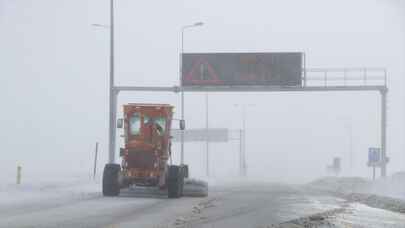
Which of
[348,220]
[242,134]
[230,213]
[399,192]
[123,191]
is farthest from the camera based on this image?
[242,134]

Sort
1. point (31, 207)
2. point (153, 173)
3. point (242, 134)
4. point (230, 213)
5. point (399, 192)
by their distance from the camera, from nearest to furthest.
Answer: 1. point (230, 213)
2. point (31, 207)
3. point (153, 173)
4. point (399, 192)
5. point (242, 134)

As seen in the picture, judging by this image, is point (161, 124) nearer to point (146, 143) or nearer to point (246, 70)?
point (146, 143)

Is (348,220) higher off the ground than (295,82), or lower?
lower

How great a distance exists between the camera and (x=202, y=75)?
5288 cm

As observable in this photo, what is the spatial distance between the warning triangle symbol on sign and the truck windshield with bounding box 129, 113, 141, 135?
60.9 feet

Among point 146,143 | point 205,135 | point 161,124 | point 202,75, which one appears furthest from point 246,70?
point 205,135

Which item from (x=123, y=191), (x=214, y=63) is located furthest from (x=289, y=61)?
(x=123, y=191)

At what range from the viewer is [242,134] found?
110500 mm

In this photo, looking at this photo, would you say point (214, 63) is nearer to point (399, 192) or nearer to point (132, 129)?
point (399, 192)

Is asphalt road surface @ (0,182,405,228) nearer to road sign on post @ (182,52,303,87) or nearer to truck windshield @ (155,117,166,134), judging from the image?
truck windshield @ (155,117,166,134)

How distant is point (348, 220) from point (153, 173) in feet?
45.8

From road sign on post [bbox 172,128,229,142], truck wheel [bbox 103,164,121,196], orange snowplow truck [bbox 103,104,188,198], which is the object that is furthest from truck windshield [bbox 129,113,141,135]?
road sign on post [bbox 172,128,229,142]

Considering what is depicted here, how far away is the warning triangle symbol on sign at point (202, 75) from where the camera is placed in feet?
173

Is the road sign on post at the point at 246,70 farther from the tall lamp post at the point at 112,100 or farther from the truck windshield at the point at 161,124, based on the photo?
the truck windshield at the point at 161,124
